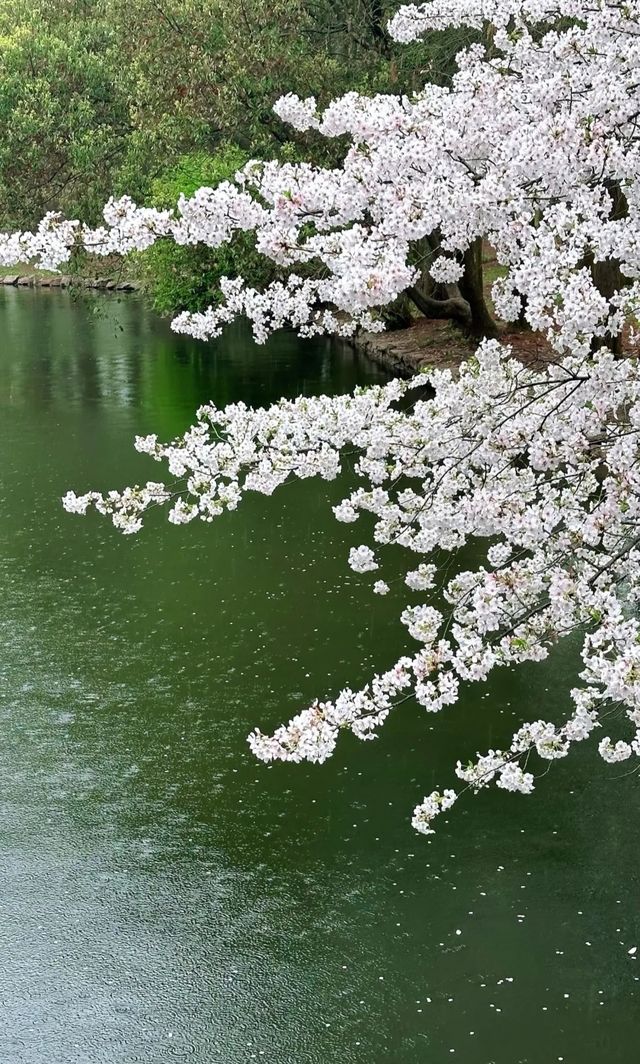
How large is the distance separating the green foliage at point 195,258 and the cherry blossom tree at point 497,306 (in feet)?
48.9

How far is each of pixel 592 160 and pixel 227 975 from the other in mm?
3512

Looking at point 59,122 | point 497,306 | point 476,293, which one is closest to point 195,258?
point 476,293

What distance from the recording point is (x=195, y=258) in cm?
2253

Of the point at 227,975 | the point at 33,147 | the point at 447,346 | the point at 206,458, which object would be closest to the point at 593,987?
the point at 227,975

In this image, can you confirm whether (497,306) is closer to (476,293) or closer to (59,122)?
(476,293)

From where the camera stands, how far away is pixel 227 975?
509cm

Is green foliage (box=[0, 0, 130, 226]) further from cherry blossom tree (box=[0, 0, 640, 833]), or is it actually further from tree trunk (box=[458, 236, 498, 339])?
cherry blossom tree (box=[0, 0, 640, 833])

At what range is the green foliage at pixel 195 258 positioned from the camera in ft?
68.0

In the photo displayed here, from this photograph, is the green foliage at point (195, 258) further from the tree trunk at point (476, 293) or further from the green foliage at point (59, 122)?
the tree trunk at point (476, 293)

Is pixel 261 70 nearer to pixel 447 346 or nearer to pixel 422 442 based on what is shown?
pixel 447 346

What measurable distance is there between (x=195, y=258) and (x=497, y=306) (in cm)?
1759

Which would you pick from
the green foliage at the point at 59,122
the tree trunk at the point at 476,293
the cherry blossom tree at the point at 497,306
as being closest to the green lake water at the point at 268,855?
the cherry blossom tree at the point at 497,306

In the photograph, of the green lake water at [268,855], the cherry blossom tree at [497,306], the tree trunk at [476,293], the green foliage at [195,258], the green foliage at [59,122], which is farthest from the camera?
the green foliage at [59,122]

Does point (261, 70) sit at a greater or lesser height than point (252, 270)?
greater
